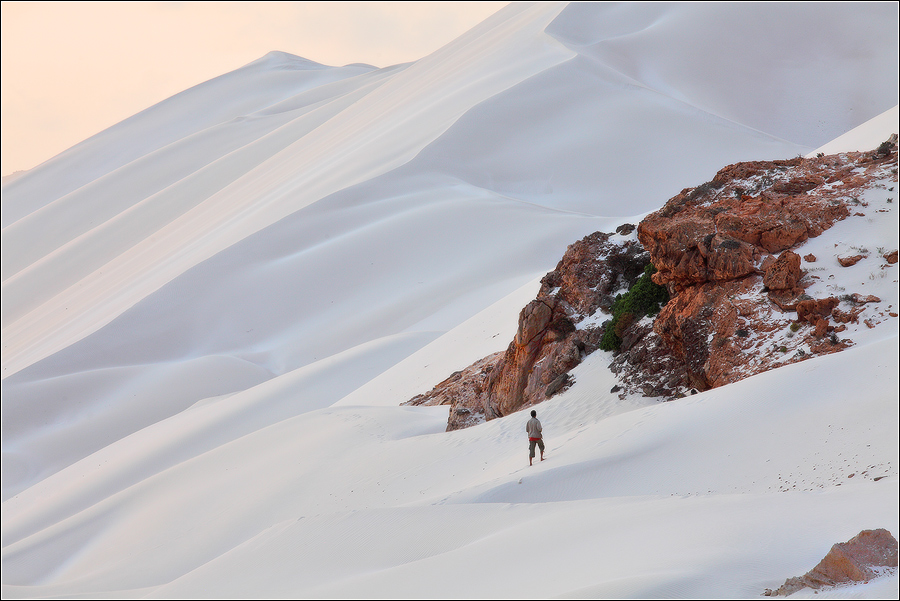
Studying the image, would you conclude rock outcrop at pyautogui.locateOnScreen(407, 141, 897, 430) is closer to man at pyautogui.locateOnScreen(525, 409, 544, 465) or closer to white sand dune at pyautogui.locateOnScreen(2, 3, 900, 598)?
white sand dune at pyautogui.locateOnScreen(2, 3, 900, 598)

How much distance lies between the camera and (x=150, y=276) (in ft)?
121

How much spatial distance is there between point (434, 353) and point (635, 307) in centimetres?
954

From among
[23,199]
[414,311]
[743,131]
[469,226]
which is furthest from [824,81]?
[23,199]

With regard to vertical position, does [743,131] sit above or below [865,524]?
above

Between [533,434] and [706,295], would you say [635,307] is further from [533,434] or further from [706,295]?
[533,434]

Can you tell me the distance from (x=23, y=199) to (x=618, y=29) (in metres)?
61.5

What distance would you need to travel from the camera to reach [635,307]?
41.9 feet

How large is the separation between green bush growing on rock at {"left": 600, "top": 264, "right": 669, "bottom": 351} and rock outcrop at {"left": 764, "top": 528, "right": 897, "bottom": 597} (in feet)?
24.3

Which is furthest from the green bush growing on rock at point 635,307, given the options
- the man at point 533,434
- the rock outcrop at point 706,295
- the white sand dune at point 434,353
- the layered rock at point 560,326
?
the man at point 533,434

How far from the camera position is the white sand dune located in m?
7.33

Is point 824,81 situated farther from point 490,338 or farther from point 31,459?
point 31,459

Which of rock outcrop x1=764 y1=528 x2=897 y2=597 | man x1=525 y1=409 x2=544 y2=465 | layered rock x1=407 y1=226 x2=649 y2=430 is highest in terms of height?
layered rock x1=407 y1=226 x2=649 y2=430

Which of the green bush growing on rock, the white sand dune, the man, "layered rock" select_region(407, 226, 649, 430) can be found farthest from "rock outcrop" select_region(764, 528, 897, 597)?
"layered rock" select_region(407, 226, 649, 430)

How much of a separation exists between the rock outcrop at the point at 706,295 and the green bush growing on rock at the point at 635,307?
5 centimetres
